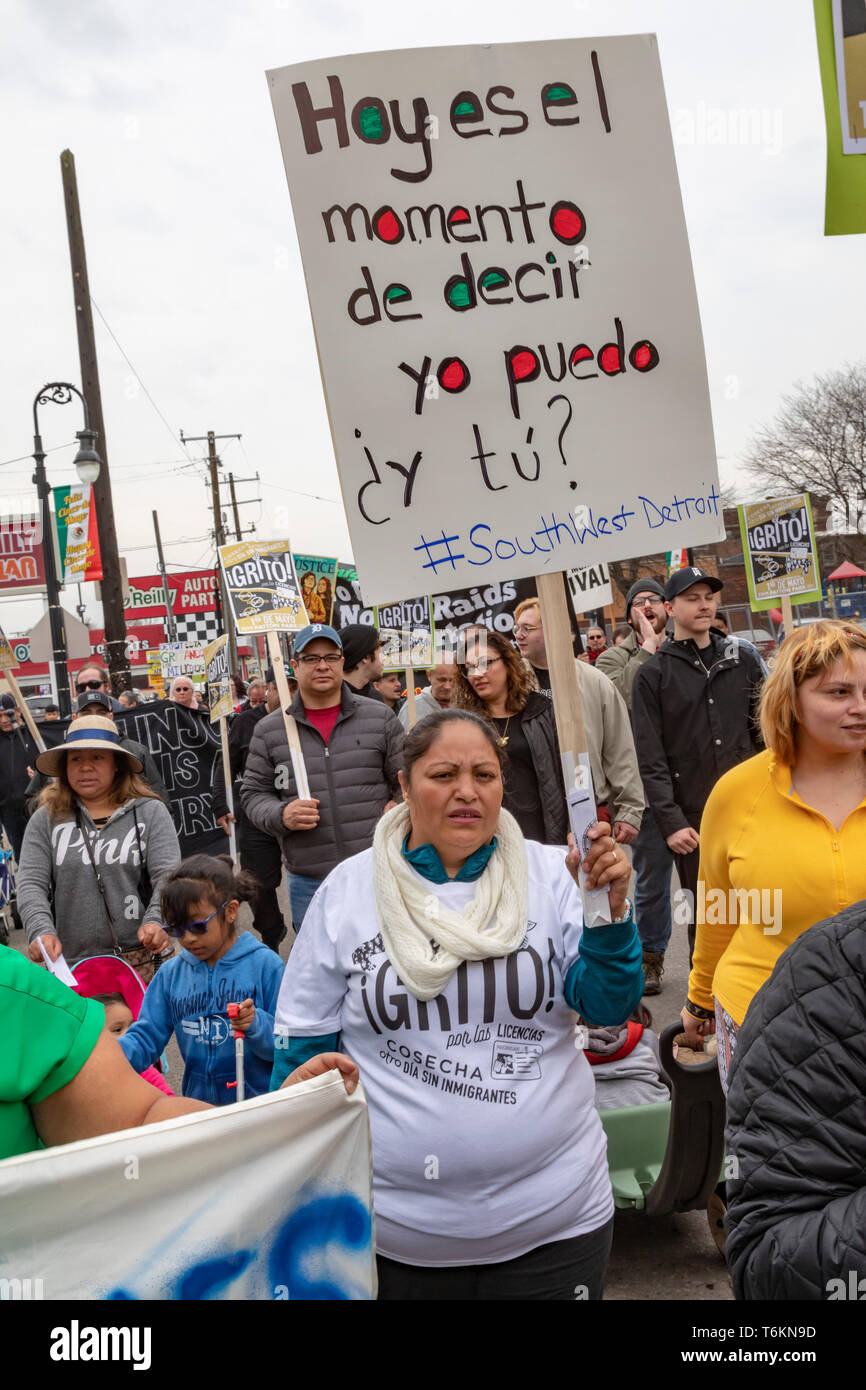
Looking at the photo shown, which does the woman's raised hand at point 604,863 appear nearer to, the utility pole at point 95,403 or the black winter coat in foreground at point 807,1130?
the black winter coat in foreground at point 807,1130

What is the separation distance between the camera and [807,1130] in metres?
1.59

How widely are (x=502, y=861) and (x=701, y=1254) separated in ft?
6.45

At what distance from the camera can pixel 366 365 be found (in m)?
2.77

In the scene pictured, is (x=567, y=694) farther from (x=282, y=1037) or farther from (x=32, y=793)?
(x=32, y=793)

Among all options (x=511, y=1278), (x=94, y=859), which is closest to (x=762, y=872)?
(x=511, y=1278)

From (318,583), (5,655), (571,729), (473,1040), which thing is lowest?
(473,1040)

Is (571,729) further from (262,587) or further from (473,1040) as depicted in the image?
(262,587)

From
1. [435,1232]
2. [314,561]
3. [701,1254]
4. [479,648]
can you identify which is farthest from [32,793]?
[435,1232]

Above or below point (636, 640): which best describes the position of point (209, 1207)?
below

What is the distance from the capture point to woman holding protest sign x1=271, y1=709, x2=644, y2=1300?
2.34 metres

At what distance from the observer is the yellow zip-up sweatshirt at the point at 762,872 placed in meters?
2.84

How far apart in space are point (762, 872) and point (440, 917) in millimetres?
954

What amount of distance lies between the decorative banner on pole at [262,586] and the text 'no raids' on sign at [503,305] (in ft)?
14.0

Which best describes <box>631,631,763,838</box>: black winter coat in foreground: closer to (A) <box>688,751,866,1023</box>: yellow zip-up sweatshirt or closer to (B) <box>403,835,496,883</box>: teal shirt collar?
(A) <box>688,751,866,1023</box>: yellow zip-up sweatshirt
